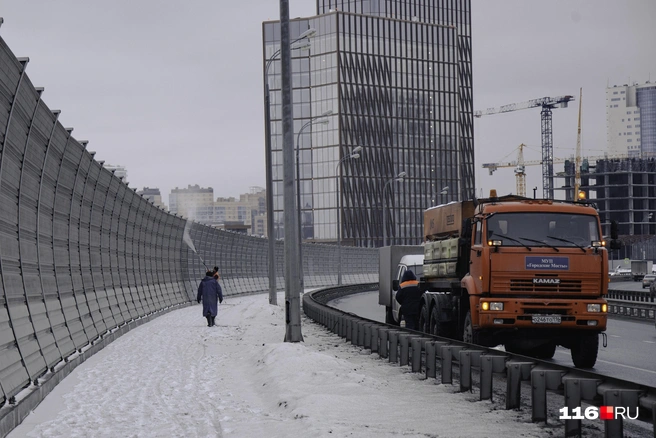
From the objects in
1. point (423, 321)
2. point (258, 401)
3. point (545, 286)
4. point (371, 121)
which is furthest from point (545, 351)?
point (371, 121)

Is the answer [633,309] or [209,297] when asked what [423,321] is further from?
[633,309]

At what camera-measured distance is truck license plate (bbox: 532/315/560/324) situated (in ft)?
55.0

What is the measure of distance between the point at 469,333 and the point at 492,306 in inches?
44.6

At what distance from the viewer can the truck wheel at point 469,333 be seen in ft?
57.5

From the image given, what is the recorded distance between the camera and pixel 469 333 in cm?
1792

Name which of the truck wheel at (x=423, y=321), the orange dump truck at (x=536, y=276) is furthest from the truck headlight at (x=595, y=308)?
the truck wheel at (x=423, y=321)

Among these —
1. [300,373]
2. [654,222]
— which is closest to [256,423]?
[300,373]

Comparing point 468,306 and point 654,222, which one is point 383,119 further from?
point 468,306

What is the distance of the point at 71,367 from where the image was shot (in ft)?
52.5

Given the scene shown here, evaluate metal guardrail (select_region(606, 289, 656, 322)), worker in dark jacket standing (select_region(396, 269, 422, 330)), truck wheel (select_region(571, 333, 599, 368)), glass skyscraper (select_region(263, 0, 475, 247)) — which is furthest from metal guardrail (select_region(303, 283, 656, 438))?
glass skyscraper (select_region(263, 0, 475, 247))

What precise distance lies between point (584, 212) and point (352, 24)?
138 metres

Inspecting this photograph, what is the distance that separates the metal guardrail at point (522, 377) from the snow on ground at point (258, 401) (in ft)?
0.80

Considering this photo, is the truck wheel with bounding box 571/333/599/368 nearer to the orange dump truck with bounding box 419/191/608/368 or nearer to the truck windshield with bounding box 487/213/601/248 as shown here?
the orange dump truck with bounding box 419/191/608/368

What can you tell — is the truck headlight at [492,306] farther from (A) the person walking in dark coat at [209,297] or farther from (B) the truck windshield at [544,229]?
(A) the person walking in dark coat at [209,297]
